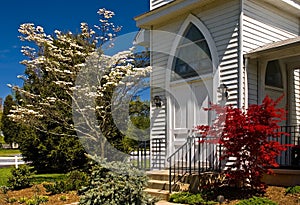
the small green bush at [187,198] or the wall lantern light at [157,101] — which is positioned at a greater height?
the wall lantern light at [157,101]

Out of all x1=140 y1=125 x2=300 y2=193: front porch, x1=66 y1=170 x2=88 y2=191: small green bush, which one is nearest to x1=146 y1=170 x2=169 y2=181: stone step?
x1=140 y1=125 x2=300 y2=193: front porch

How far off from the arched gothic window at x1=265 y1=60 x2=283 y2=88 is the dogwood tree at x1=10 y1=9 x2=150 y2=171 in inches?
154

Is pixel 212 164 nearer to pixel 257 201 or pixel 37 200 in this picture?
pixel 257 201

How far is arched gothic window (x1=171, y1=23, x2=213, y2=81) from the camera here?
27.1ft

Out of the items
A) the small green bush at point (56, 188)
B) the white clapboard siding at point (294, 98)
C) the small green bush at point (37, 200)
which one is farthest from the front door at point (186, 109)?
the small green bush at point (37, 200)

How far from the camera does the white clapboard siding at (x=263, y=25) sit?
7504 millimetres

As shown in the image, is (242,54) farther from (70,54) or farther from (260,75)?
(70,54)

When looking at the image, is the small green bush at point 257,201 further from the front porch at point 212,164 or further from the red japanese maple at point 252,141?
the front porch at point 212,164

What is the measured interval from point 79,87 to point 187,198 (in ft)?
18.7

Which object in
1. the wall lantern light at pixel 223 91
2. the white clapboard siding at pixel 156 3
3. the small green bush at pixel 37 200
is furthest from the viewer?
the white clapboard siding at pixel 156 3

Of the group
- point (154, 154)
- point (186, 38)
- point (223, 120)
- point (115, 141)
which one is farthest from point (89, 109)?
point (223, 120)

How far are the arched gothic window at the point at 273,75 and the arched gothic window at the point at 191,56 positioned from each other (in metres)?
1.39

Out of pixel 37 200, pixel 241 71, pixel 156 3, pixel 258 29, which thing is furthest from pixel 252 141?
pixel 156 3

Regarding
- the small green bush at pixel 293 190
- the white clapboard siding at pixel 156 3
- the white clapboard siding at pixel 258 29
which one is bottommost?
the small green bush at pixel 293 190
